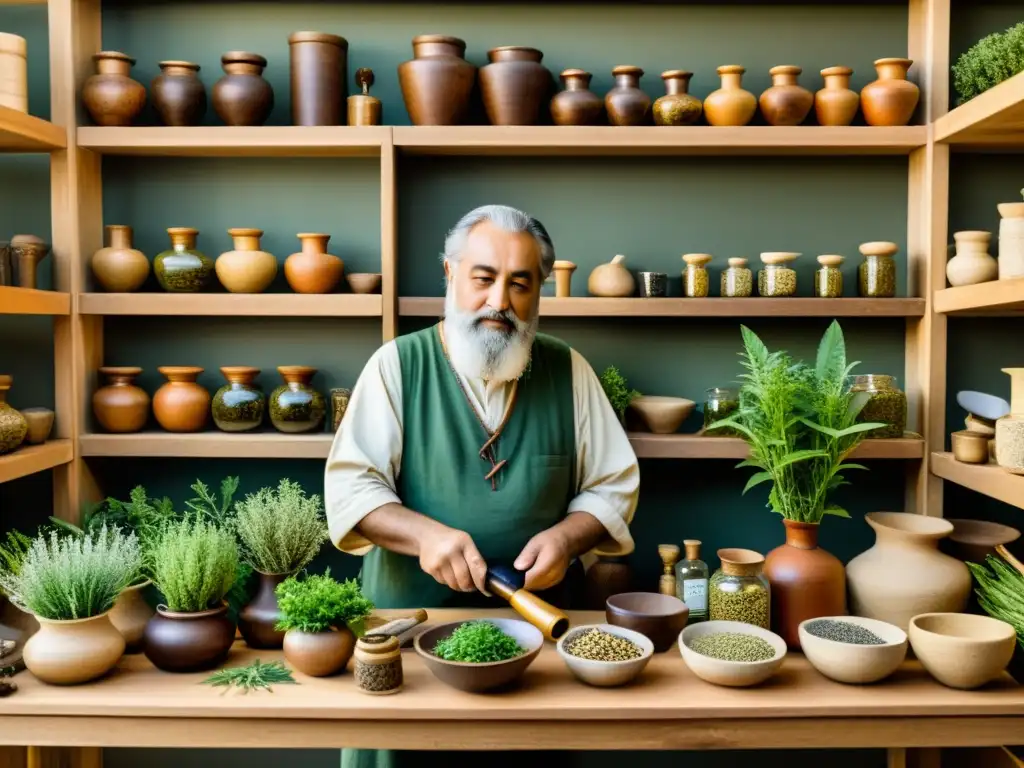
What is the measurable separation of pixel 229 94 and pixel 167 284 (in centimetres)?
65

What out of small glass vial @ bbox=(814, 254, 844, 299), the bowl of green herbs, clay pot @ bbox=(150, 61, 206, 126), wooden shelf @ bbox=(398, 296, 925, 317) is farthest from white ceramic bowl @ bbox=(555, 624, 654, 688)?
clay pot @ bbox=(150, 61, 206, 126)

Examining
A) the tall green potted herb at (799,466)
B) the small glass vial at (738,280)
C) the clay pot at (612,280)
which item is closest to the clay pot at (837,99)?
the small glass vial at (738,280)

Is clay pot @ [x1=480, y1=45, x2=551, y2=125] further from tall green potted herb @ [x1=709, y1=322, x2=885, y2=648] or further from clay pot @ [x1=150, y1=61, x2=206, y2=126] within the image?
tall green potted herb @ [x1=709, y1=322, x2=885, y2=648]

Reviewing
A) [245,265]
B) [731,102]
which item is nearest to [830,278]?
[731,102]

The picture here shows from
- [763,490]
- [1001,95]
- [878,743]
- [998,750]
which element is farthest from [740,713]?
[1001,95]

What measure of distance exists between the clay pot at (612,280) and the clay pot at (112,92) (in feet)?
5.29

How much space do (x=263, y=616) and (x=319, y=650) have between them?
0.83 ft

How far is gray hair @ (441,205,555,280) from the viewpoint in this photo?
7.45ft

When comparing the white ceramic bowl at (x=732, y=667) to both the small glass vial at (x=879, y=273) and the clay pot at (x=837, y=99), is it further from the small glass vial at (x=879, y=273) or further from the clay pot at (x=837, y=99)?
the clay pot at (x=837, y=99)

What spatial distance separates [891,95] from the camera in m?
2.71

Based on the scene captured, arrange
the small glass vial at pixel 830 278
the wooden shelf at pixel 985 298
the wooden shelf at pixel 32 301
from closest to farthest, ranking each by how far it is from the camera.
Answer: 1. the wooden shelf at pixel 985 298
2. the wooden shelf at pixel 32 301
3. the small glass vial at pixel 830 278

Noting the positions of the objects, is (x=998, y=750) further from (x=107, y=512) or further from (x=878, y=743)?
(x=107, y=512)

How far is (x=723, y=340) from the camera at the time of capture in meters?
3.06

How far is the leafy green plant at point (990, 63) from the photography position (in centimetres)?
239
